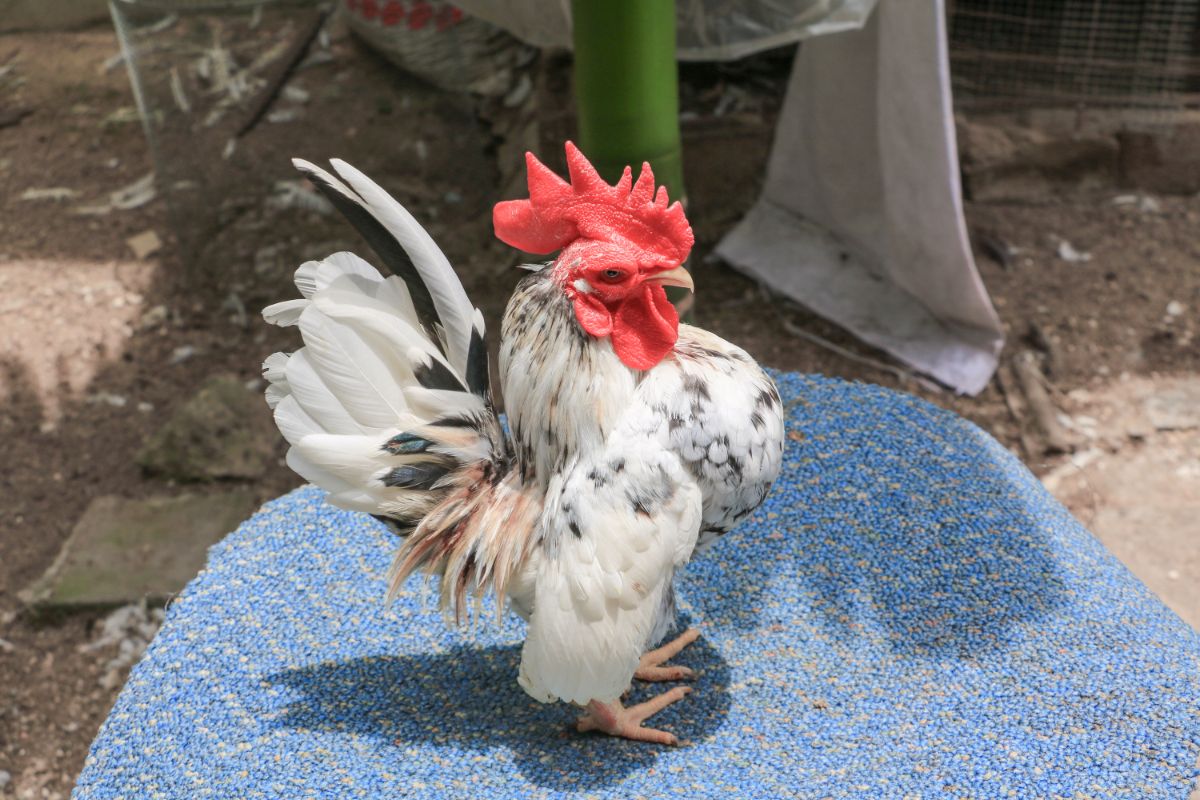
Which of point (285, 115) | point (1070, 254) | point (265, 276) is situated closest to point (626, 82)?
point (265, 276)

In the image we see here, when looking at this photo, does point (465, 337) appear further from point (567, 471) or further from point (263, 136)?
point (263, 136)

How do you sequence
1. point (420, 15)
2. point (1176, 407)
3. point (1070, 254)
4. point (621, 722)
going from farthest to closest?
point (420, 15)
point (1070, 254)
point (1176, 407)
point (621, 722)

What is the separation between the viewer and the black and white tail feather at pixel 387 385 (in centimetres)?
178

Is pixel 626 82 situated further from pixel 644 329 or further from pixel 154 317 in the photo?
pixel 154 317

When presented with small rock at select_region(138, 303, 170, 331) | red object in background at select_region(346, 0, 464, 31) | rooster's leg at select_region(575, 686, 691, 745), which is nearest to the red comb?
rooster's leg at select_region(575, 686, 691, 745)

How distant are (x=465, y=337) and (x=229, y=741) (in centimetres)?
94

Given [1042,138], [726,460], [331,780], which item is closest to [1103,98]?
[1042,138]

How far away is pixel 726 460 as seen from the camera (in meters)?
1.74

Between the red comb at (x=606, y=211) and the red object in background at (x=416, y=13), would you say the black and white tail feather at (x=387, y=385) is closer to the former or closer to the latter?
the red comb at (x=606, y=211)

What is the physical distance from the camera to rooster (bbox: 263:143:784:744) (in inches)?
66.4

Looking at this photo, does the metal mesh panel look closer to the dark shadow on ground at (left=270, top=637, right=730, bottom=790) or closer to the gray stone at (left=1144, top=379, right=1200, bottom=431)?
the gray stone at (left=1144, top=379, right=1200, bottom=431)

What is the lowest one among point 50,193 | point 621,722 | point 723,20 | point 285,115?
point 621,722

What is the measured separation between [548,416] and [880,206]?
248 centimetres

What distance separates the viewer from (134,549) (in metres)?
3.01
